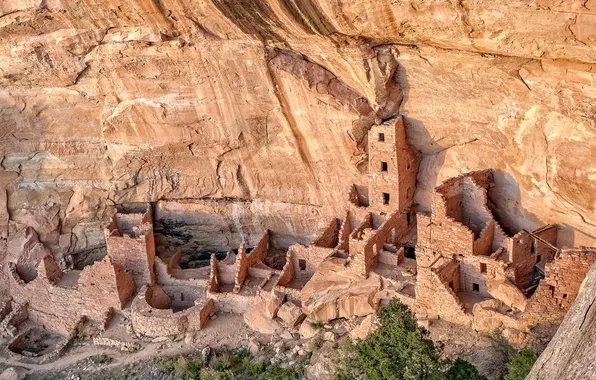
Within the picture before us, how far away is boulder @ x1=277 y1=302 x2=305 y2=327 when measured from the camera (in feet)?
43.5

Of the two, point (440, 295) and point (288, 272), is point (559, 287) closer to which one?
point (440, 295)

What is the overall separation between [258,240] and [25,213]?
5.43 meters

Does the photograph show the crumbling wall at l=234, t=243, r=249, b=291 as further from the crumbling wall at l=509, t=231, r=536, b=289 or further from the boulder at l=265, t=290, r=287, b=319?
the crumbling wall at l=509, t=231, r=536, b=289

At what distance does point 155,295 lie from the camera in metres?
15.0

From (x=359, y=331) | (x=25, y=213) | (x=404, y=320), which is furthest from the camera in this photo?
(x=25, y=213)

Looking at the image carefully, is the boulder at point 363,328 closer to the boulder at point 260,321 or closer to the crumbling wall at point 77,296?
the boulder at point 260,321

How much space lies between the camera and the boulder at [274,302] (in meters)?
13.5

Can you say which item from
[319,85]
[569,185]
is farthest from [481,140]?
[319,85]

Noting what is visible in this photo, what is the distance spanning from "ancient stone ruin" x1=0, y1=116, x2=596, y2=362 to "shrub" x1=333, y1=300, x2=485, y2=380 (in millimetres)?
1577

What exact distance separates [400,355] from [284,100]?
5704mm

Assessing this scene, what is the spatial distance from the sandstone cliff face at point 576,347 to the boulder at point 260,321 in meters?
7.27

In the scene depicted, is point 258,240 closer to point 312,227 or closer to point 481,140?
point 312,227

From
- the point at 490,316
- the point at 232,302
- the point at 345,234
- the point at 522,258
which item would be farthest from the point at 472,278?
the point at 232,302

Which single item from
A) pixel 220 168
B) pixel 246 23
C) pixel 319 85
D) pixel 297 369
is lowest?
pixel 297 369
